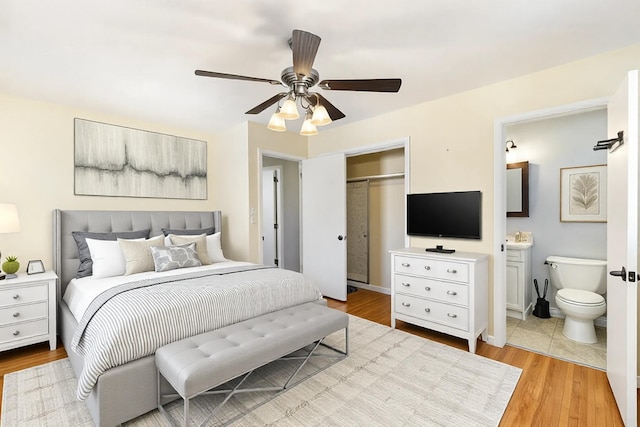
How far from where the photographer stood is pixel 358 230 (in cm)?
495

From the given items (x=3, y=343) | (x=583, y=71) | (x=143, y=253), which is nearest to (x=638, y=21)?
(x=583, y=71)

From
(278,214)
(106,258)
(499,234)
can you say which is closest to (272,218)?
(278,214)

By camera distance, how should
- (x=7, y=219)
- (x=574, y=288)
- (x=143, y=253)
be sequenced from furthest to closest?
1. (x=574, y=288)
2. (x=143, y=253)
3. (x=7, y=219)

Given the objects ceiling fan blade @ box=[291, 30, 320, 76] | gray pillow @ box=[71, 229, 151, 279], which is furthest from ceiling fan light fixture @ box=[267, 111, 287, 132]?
gray pillow @ box=[71, 229, 151, 279]

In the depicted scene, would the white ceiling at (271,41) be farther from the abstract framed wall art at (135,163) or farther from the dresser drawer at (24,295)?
the dresser drawer at (24,295)

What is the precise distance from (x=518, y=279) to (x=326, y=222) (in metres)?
2.47

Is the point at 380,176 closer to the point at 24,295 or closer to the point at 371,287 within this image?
the point at 371,287

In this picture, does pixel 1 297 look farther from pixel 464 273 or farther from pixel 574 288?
pixel 574 288

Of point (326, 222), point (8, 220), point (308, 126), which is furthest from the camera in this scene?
point (326, 222)

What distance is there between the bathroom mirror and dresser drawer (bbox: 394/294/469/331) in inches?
70.7

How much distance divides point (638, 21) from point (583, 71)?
512mm

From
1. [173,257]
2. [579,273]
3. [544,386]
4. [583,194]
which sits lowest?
[544,386]

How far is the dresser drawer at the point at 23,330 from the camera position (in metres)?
2.54

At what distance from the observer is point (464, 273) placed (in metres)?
2.68
